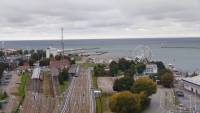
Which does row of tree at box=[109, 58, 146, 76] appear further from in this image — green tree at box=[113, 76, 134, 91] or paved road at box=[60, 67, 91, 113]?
green tree at box=[113, 76, 134, 91]

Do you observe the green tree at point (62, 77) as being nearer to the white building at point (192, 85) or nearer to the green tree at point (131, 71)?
the green tree at point (131, 71)

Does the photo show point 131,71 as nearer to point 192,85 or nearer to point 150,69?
point 150,69

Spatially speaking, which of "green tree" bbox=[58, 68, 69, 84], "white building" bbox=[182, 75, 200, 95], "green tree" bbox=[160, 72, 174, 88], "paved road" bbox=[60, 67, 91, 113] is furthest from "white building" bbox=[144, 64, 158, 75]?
"green tree" bbox=[58, 68, 69, 84]

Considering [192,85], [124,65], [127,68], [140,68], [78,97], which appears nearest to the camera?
[78,97]

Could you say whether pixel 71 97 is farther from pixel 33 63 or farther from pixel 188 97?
pixel 33 63

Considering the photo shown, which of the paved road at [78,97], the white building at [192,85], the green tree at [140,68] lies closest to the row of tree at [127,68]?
the green tree at [140,68]

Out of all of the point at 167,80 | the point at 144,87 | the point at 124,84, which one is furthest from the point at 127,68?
the point at 144,87

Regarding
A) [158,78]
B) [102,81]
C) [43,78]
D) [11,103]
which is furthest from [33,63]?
[11,103]
